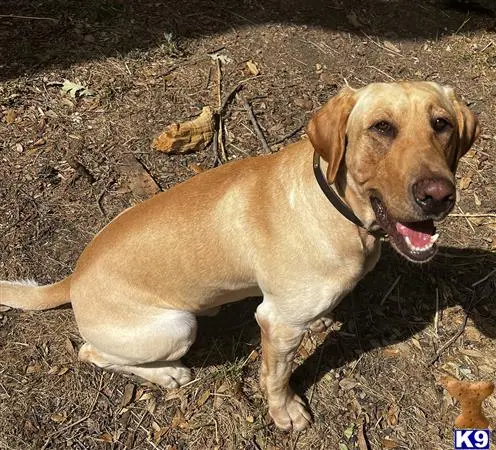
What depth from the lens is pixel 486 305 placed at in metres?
4.26

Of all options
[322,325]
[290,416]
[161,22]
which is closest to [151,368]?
[290,416]

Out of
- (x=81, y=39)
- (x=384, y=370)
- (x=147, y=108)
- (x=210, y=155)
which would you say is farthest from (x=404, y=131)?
(x=81, y=39)

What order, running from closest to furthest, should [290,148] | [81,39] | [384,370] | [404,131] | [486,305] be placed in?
[404,131] < [290,148] < [384,370] < [486,305] < [81,39]

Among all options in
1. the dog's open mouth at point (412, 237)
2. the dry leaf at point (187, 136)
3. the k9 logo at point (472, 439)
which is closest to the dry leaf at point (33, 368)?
the dry leaf at point (187, 136)

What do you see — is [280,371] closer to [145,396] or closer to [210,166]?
[145,396]

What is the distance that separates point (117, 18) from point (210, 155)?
1874 millimetres

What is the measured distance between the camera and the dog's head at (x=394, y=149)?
8.19ft

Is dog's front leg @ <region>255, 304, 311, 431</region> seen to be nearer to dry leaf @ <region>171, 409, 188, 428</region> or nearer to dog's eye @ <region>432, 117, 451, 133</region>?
dry leaf @ <region>171, 409, 188, 428</region>

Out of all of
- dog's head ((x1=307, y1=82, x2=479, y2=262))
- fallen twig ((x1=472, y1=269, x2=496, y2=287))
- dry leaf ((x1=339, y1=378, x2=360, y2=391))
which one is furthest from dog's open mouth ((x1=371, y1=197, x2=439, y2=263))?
fallen twig ((x1=472, y1=269, x2=496, y2=287))

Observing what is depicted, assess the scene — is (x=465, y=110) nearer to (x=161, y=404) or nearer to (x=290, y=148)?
(x=290, y=148)

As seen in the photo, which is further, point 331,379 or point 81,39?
point 81,39

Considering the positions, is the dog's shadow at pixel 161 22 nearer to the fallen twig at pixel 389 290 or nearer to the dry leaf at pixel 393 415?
the fallen twig at pixel 389 290

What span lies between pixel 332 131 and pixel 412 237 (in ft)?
2.03

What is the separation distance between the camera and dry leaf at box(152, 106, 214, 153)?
15.9 feet
